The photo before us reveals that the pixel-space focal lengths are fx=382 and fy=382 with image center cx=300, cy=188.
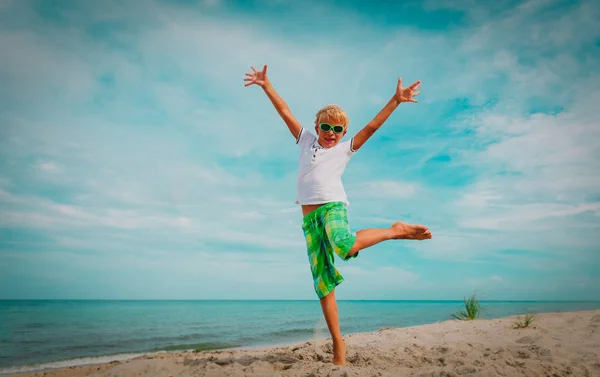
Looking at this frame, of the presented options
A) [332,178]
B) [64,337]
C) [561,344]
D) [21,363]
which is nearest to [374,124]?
[332,178]

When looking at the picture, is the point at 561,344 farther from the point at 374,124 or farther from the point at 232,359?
the point at 232,359

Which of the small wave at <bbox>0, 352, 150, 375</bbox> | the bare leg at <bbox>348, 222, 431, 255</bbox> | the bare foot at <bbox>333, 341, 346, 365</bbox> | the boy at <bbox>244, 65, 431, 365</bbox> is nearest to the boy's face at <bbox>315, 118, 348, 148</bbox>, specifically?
the boy at <bbox>244, 65, 431, 365</bbox>

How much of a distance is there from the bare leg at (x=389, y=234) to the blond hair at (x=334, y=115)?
1146mm

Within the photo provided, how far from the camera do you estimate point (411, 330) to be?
5.95 meters

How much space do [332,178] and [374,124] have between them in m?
0.67

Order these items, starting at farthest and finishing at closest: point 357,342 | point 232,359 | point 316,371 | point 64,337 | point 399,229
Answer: point 64,337 → point 357,342 → point 232,359 → point 399,229 → point 316,371

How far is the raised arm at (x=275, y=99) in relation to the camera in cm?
423

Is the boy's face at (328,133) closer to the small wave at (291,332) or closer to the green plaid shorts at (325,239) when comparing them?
the green plaid shorts at (325,239)

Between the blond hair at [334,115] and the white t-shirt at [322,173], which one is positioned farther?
the blond hair at [334,115]

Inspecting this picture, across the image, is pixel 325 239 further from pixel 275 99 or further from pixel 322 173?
pixel 275 99

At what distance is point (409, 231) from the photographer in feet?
11.7

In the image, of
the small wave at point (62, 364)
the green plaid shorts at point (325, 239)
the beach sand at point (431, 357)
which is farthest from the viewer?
the small wave at point (62, 364)

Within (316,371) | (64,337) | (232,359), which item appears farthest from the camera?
(64,337)

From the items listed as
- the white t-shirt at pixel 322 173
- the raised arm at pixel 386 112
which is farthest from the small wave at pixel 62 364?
the raised arm at pixel 386 112
